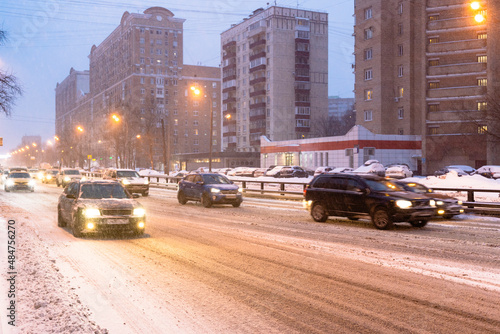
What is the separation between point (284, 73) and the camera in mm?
96125

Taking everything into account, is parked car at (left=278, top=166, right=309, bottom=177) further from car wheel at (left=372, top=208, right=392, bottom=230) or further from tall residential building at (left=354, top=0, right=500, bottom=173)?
car wheel at (left=372, top=208, right=392, bottom=230)

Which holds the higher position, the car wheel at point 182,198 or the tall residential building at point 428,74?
the tall residential building at point 428,74

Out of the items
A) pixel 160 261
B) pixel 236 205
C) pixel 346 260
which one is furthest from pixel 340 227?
pixel 236 205

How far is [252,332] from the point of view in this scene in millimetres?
5332

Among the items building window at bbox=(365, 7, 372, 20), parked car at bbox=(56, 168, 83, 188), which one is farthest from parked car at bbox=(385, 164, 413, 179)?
parked car at bbox=(56, 168, 83, 188)

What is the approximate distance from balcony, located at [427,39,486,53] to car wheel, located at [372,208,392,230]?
58.8 meters

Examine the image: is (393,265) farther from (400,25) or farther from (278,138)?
(278,138)

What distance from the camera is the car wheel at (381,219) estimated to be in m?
14.5

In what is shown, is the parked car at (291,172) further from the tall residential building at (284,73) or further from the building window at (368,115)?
the tall residential building at (284,73)

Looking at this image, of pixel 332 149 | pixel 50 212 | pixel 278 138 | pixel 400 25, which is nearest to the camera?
pixel 50 212

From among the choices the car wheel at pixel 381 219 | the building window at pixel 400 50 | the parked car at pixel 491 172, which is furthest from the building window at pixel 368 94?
the car wheel at pixel 381 219

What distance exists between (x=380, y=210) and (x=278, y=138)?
82354 millimetres

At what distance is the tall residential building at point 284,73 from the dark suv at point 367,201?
79.8 m

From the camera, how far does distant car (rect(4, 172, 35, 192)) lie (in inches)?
1427
